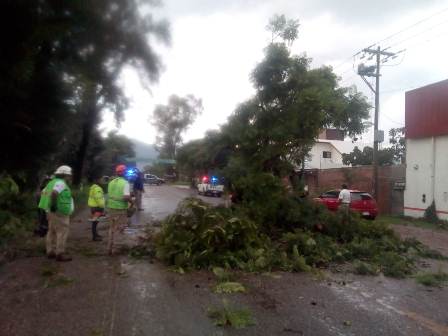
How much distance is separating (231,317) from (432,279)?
4.32 meters

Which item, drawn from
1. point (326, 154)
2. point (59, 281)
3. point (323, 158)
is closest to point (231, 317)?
point (59, 281)

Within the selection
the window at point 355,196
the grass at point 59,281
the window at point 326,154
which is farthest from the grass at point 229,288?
the window at point 326,154

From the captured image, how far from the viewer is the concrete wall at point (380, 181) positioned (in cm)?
2842

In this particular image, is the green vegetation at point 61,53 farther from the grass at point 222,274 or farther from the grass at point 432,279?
the grass at point 432,279

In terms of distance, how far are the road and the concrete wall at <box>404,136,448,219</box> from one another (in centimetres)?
1689

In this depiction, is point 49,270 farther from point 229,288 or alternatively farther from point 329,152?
point 329,152

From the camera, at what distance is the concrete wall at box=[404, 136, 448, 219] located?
23750 millimetres

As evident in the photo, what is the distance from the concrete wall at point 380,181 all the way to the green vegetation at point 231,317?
19.7 m

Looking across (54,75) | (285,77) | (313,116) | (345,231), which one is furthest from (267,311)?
(285,77)

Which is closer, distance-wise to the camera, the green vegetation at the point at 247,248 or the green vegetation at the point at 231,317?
the green vegetation at the point at 231,317

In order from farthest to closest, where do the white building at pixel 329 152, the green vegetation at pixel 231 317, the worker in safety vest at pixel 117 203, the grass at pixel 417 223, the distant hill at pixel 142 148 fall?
the white building at pixel 329 152, the grass at pixel 417 223, the worker in safety vest at pixel 117 203, the green vegetation at pixel 231 317, the distant hill at pixel 142 148

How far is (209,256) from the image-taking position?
29.3ft

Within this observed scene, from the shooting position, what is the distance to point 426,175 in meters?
25.1

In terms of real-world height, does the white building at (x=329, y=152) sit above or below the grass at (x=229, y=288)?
above
